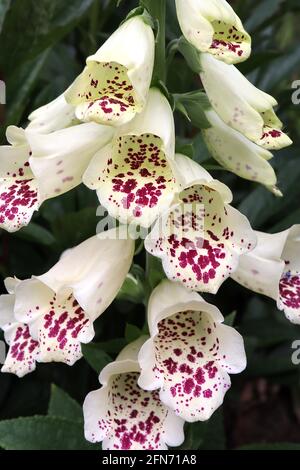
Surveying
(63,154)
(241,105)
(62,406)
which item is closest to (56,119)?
(63,154)

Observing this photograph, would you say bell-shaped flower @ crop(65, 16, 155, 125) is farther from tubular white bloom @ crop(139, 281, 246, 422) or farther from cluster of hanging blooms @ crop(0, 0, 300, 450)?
tubular white bloom @ crop(139, 281, 246, 422)

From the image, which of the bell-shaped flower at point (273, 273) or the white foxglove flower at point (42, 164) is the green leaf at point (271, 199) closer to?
the bell-shaped flower at point (273, 273)

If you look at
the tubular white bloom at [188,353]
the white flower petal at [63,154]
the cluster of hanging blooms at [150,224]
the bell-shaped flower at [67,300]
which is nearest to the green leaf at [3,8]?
the cluster of hanging blooms at [150,224]

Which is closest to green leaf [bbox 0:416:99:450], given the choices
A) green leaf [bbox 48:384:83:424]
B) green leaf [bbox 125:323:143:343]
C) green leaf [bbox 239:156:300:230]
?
green leaf [bbox 48:384:83:424]

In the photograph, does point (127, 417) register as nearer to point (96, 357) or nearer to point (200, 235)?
point (96, 357)

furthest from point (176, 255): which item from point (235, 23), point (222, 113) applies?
point (235, 23)
